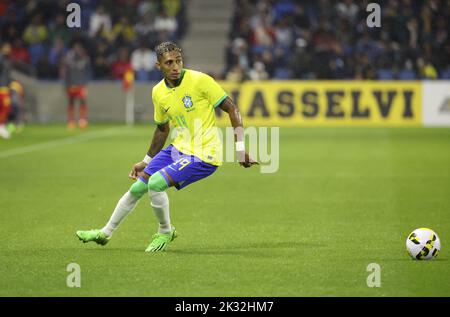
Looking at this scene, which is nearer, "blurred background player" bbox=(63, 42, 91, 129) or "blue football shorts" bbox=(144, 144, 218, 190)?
"blue football shorts" bbox=(144, 144, 218, 190)

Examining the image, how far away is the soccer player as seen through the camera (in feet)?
30.0

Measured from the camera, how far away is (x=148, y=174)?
935 centimetres

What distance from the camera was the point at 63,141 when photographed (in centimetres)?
2369

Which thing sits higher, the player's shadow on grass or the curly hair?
the curly hair

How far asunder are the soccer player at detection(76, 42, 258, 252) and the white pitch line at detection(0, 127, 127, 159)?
10.7 meters

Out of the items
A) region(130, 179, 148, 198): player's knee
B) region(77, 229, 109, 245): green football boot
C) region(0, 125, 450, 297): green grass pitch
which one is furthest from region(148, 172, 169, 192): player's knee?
region(77, 229, 109, 245): green football boot

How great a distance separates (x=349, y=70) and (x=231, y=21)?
5.42 m

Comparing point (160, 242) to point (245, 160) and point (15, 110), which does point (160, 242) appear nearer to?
point (245, 160)

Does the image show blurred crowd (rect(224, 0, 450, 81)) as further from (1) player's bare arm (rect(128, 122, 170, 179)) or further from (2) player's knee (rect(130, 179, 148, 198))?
(2) player's knee (rect(130, 179, 148, 198))

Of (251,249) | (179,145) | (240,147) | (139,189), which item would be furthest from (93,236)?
(240,147)

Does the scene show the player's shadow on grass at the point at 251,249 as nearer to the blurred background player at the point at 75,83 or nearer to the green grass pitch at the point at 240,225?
the green grass pitch at the point at 240,225

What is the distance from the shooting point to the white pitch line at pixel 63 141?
2067cm
